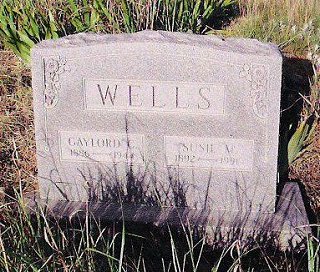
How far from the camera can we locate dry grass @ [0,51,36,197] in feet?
13.2

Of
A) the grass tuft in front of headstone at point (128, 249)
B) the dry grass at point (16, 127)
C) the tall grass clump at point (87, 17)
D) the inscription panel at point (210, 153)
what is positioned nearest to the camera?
the grass tuft in front of headstone at point (128, 249)

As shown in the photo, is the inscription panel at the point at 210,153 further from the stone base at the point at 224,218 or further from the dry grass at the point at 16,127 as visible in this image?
the dry grass at the point at 16,127

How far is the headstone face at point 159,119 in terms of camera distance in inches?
132

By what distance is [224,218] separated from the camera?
3520mm

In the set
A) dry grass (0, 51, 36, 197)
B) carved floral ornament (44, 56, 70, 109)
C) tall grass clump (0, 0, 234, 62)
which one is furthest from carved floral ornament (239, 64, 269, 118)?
tall grass clump (0, 0, 234, 62)

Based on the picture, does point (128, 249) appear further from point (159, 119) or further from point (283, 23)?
point (283, 23)

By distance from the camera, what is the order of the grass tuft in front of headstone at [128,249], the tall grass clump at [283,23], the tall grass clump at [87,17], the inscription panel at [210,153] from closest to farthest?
the grass tuft in front of headstone at [128,249]
the inscription panel at [210,153]
the tall grass clump at [87,17]
the tall grass clump at [283,23]

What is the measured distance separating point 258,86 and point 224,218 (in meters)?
0.70

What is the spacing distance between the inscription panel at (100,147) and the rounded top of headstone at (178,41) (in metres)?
0.46

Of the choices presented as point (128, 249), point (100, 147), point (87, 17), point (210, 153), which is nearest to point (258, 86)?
point (210, 153)

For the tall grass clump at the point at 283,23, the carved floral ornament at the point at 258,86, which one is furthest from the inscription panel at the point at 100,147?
the tall grass clump at the point at 283,23

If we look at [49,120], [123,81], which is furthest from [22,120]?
[123,81]

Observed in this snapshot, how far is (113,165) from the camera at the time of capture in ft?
11.9

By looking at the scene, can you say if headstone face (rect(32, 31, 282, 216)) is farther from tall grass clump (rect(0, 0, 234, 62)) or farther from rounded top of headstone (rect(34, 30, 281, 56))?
tall grass clump (rect(0, 0, 234, 62))
